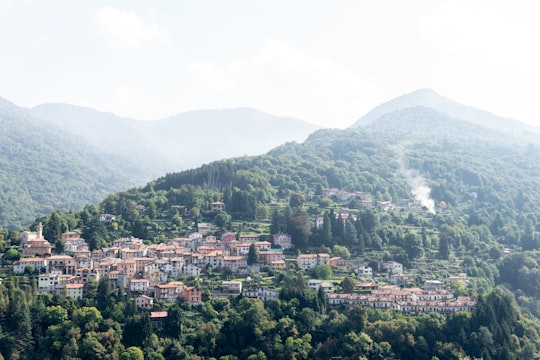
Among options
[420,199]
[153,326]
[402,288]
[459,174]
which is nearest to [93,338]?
[153,326]

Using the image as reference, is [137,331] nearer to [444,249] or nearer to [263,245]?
[263,245]

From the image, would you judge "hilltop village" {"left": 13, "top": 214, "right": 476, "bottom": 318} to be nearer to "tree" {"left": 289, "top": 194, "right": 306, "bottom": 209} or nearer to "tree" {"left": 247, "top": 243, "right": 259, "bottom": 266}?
"tree" {"left": 247, "top": 243, "right": 259, "bottom": 266}

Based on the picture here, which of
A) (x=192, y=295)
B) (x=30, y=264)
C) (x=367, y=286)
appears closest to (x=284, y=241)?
(x=367, y=286)

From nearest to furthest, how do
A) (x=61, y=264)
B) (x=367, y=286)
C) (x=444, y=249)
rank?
(x=61, y=264) < (x=367, y=286) < (x=444, y=249)

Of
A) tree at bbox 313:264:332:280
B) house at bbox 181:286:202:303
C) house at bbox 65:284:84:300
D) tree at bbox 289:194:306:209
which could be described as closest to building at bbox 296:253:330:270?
tree at bbox 313:264:332:280

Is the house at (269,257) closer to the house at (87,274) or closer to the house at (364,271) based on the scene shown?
the house at (364,271)

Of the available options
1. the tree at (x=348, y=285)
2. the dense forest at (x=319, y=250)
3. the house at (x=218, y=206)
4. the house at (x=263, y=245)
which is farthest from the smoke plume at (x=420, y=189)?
the tree at (x=348, y=285)

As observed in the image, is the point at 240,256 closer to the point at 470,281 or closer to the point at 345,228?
the point at 345,228
